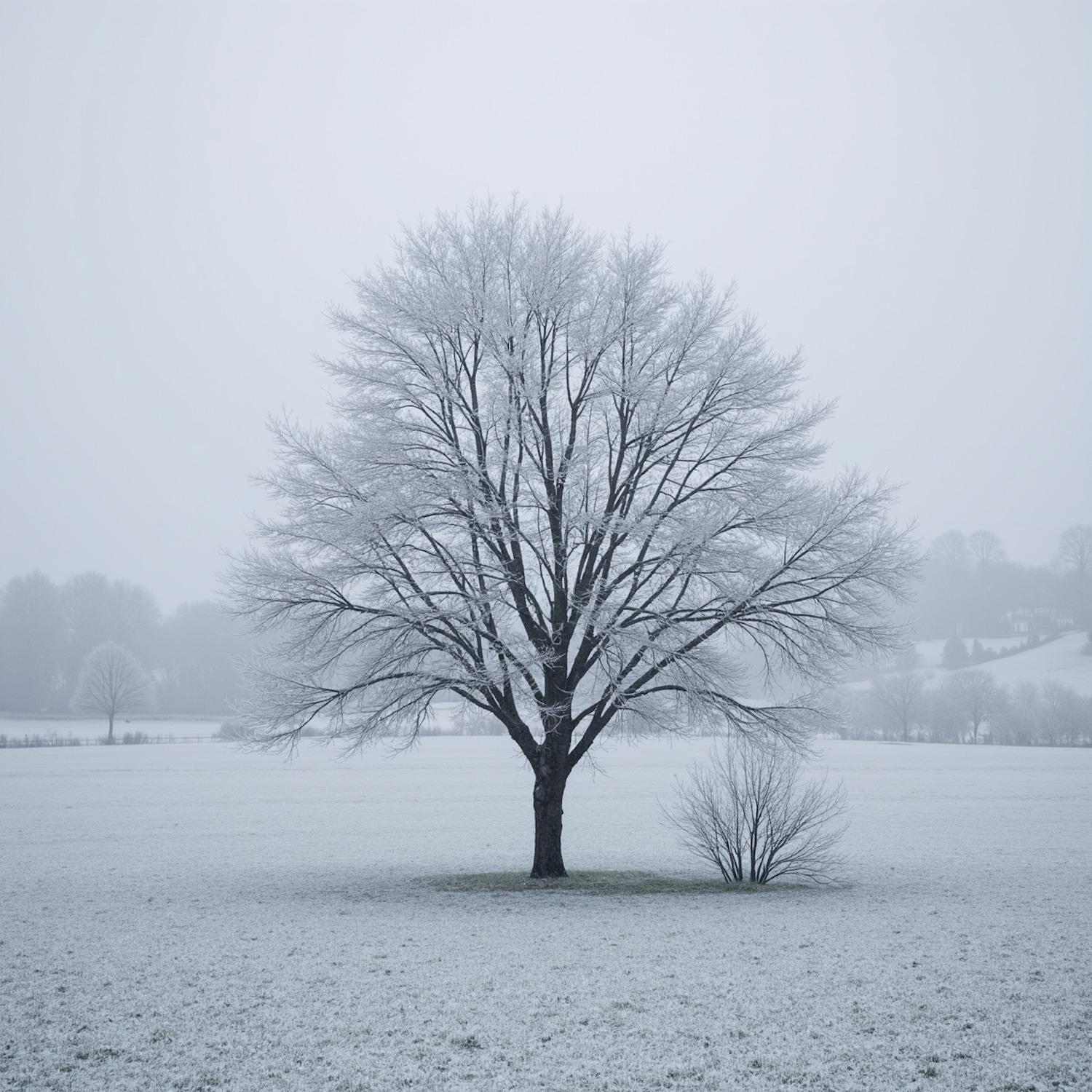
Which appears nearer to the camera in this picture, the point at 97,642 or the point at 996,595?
the point at 97,642

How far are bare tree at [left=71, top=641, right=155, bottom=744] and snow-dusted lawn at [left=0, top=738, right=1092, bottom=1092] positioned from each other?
70.3 m

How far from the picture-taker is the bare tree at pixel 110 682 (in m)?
89.4

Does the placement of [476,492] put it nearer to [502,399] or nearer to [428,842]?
[502,399]

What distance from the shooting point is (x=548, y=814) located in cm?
1769

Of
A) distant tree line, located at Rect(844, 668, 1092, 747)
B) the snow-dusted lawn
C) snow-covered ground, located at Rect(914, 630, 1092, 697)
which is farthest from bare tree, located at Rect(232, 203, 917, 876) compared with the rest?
snow-covered ground, located at Rect(914, 630, 1092, 697)

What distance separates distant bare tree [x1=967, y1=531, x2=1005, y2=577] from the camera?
140 meters

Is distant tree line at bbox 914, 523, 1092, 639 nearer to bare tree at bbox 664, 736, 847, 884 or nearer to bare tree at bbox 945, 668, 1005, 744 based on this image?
bare tree at bbox 945, 668, 1005, 744

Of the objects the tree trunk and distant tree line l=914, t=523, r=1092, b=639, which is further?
distant tree line l=914, t=523, r=1092, b=639

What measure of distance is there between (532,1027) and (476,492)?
9.00 meters

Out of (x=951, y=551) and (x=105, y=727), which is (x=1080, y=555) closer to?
(x=951, y=551)

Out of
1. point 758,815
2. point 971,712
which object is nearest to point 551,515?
point 758,815

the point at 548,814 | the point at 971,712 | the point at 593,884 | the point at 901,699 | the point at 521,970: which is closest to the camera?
the point at 521,970

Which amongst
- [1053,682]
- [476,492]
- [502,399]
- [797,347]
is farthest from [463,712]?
[1053,682]

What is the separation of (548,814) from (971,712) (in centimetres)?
9487
